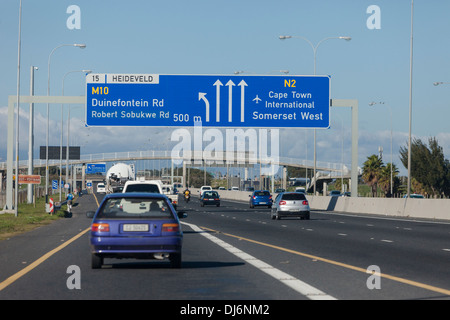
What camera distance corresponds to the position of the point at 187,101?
154 feet

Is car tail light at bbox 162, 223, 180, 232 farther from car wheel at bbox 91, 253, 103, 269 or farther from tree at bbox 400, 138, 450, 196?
tree at bbox 400, 138, 450, 196

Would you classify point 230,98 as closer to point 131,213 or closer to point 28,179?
point 28,179

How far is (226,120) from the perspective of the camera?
47125 mm

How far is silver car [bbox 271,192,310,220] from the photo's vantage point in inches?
1730

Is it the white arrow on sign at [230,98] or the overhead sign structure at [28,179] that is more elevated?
the white arrow on sign at [230,98]

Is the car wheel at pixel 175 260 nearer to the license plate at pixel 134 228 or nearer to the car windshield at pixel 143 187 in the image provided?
the license plate at pixel 134 228

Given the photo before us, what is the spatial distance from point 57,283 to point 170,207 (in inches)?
120

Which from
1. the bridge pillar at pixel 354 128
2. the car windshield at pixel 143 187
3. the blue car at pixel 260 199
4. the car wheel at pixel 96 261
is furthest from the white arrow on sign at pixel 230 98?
the car wheel at pixel 96 261

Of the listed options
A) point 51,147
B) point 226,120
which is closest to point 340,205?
point 226,120

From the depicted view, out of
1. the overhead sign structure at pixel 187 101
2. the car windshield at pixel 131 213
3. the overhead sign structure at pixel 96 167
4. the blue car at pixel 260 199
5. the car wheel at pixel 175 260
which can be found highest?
the overhead sign structure at pixel 187 101

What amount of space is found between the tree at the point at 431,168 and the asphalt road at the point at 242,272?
78307mm

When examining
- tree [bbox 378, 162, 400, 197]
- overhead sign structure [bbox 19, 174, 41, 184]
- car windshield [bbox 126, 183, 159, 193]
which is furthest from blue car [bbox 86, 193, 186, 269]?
tree [bbox 378, 162, 400, 197]

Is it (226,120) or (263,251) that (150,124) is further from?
(263,251)

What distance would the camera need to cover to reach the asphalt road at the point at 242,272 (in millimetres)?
11789
